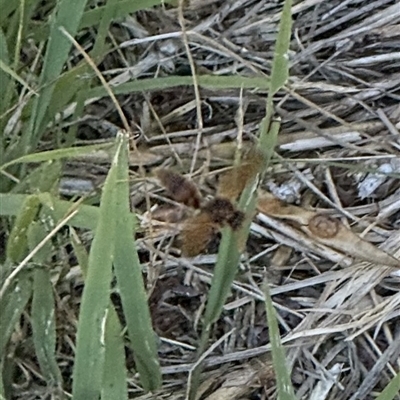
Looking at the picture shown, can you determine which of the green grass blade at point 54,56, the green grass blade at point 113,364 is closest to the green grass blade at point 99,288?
the green grass blade at point 113,364

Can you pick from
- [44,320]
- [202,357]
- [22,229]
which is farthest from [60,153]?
[202,357]

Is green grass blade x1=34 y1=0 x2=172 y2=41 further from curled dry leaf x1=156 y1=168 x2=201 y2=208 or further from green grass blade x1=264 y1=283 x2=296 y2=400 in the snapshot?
green grass blade x1=264 y1=283 x2=296 y2=400

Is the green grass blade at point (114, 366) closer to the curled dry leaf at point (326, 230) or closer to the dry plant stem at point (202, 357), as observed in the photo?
the dry plant stem at point (202, 357)

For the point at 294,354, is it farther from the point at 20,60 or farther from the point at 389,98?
the point at 20,60

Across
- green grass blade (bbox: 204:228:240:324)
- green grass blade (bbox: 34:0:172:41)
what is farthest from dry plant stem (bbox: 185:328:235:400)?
green grass blade (bbox: 34:0:172:41)

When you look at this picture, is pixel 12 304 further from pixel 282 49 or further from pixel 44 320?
pixel 282 49

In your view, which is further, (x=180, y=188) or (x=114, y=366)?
(x=180, y=188)

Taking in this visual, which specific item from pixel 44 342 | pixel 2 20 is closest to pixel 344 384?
pixel 44 342
